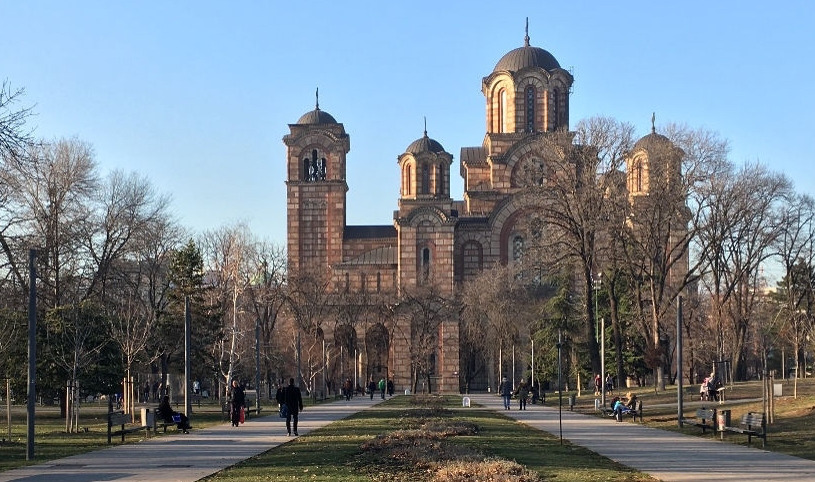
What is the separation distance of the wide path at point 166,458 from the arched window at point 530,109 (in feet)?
193

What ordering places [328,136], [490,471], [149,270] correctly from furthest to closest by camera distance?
1. [328,136]
2. [149,270]
3. [490,471]

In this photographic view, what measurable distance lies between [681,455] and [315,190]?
234 feet

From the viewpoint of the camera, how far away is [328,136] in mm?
92938

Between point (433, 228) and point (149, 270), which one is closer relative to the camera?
point (149, 270)

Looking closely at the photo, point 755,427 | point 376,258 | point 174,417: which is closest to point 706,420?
point 755,427

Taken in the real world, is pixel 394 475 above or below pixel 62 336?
below

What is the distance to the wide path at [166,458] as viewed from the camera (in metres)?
19.7

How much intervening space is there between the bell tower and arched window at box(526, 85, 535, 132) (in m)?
13.6

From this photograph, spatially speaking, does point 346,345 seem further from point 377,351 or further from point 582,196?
point 582,196

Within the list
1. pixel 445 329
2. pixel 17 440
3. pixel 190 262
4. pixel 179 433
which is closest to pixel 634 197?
pixel 190 262

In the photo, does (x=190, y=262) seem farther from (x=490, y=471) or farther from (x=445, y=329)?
(x=490, y=471)

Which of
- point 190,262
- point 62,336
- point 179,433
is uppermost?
point 190,262

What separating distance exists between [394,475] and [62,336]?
23.1 m

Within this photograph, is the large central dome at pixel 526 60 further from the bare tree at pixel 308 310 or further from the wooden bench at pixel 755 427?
the wooden bench at pixel 755 427
